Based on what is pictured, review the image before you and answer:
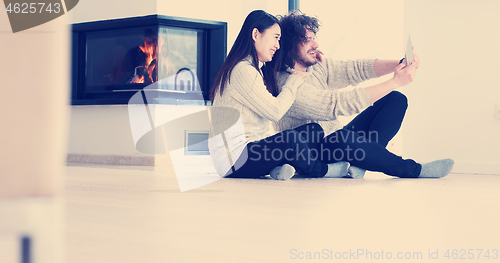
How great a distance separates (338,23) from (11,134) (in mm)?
3467

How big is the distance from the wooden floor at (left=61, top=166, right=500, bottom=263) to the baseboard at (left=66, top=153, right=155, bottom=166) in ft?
5.82

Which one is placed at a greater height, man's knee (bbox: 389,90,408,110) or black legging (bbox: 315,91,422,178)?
man's knee (bbox: 389,90,408,110)

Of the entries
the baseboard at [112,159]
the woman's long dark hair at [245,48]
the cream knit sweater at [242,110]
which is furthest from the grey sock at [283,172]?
the baseboard at [112,159]

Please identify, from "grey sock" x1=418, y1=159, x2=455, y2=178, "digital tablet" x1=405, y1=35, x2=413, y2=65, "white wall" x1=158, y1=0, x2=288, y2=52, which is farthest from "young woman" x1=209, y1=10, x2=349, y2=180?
"white wall" x1=158, y1=0, x2=288, y2=52

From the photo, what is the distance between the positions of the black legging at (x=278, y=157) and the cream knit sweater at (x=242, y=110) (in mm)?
49

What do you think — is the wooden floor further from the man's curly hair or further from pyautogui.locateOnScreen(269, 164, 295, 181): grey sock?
the man's curly hair

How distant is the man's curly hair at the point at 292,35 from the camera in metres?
2.29

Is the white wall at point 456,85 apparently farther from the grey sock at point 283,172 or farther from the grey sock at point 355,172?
the grey sock at point 283,172

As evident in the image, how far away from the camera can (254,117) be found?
2.11 m

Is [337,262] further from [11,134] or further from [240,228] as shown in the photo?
[11,134]

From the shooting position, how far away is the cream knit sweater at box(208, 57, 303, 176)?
2.04m

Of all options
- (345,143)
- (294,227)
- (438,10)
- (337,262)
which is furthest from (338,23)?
(337,262)

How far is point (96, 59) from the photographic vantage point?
3725 millimetres

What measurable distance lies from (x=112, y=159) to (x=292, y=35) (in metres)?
1.93
